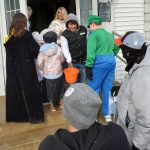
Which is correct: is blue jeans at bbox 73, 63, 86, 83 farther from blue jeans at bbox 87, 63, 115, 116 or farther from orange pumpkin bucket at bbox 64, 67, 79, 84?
blue jeans at bbox 87, 63, 115, 116

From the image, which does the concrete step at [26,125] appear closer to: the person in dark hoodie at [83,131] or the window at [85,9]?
the window at [85,9]

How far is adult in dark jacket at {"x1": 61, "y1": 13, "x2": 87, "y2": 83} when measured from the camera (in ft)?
17.8

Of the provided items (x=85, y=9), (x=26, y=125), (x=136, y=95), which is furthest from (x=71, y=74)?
(x=136, y=95)

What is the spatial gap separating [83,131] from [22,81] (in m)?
3.52

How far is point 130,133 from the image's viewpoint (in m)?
2.83

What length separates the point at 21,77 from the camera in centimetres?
518

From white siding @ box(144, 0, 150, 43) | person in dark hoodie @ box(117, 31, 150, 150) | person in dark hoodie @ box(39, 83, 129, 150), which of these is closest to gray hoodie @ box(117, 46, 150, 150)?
person in dark hoodie @ box(117, 31, 150, 150)

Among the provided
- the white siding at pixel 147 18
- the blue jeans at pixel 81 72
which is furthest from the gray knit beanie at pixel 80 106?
the white siding at pixel 147 18

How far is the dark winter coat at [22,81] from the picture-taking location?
5082 millimetres

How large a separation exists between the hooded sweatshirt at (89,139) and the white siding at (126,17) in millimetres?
5629

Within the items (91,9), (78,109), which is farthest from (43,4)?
(78,109)

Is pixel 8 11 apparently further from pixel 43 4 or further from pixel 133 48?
pixel 43 4

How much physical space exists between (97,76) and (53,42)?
0.91m

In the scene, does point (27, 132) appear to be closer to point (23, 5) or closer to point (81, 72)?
point (81, 72)
